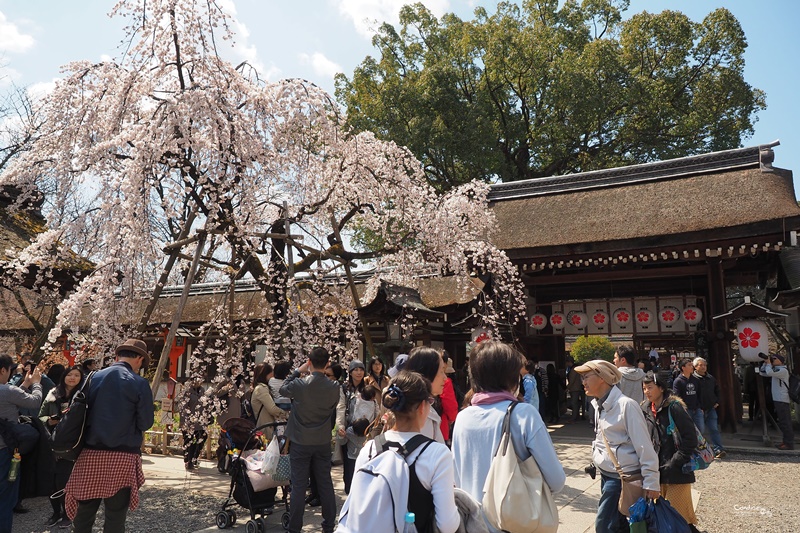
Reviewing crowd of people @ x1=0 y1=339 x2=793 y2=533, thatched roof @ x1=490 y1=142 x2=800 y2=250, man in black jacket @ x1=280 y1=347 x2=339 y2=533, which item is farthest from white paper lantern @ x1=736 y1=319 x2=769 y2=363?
man in black jacket @ x1=280 y1=347 x2=339 y2=533

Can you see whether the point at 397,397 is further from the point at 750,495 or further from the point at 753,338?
the point at 753,338

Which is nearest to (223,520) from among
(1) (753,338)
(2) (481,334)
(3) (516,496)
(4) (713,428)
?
(3) (516,496)

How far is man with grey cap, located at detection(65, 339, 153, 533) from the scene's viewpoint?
4.18 meters

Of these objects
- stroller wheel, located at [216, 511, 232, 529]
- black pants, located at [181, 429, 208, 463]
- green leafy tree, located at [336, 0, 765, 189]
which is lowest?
stroller wheel, located at [216, 511, 232, 529]

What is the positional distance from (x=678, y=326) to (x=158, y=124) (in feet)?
37.4

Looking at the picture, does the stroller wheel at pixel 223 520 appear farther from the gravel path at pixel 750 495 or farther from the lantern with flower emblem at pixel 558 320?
the lantern with flower emblem at pixel 558 320

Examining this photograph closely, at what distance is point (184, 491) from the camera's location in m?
7.59

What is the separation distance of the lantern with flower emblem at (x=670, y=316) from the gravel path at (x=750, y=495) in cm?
355

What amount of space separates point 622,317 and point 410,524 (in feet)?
39.8

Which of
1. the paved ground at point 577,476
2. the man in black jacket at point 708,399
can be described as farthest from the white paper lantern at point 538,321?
the man in black jacket at point 708,399

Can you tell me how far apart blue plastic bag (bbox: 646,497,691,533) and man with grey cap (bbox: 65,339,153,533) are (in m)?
3.73

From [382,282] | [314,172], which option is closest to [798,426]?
[382,282]

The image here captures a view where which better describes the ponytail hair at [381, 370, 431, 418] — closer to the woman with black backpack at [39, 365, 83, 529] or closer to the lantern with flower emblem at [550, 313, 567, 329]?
the woman with black backpack at [39, 365, 83, 529]

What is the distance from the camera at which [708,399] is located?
9.21 meters
